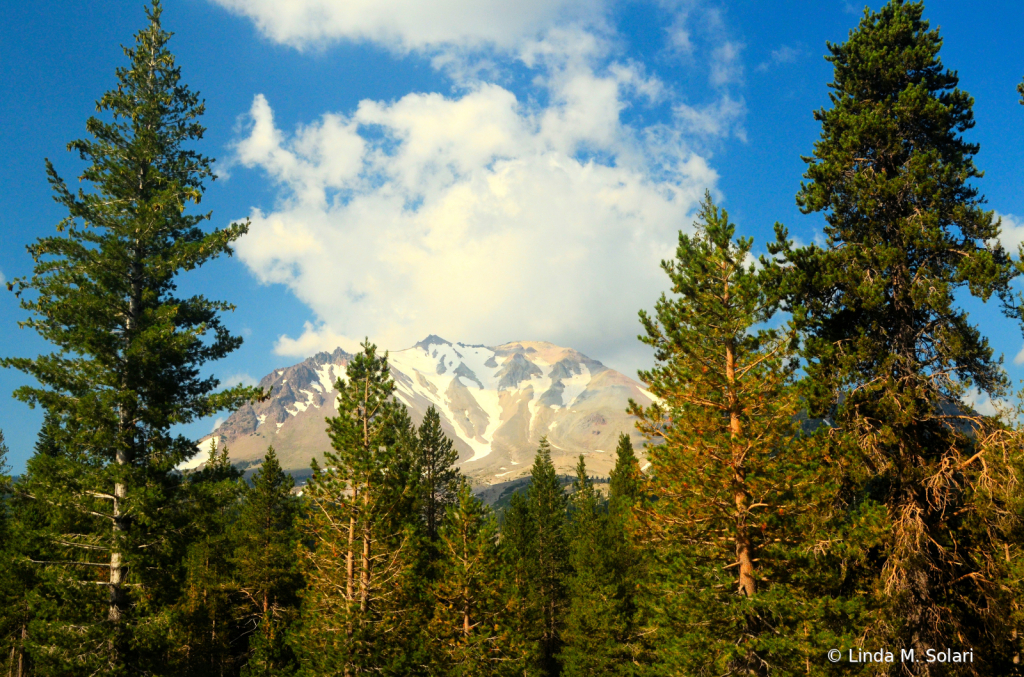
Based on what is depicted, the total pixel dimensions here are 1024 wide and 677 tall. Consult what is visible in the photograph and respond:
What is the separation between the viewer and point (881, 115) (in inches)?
547

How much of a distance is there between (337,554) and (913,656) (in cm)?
1597

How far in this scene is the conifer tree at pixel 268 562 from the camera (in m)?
Answer: 26.6

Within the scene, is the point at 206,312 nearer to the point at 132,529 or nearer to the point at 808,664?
the point at 132,529

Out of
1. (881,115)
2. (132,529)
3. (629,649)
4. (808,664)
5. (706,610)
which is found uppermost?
(881,115)

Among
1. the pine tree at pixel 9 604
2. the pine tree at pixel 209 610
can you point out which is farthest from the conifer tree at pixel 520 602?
the pine tree at pixel 9 604

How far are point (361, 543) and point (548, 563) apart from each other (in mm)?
30424

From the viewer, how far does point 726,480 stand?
12320mm

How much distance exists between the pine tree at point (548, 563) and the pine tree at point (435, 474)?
818cm

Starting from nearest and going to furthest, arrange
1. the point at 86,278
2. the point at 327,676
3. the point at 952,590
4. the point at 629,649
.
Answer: the point at 952,590 → the point at 86,278 → the point at 327,676 → the point at 629,649

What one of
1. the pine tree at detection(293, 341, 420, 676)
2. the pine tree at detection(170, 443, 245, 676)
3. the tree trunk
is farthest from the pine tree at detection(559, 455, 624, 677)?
the pine tree at detection(170, 443, 245, 676)

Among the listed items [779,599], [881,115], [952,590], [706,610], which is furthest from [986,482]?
[881,115]

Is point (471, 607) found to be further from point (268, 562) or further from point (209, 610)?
point (209, 610)

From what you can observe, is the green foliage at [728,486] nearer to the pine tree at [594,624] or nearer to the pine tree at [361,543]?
the pine tree at [361,543]

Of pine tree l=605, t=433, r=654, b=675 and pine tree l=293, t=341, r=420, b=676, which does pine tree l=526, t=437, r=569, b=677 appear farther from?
pine tree l=293, t=341, r=420, b=676
